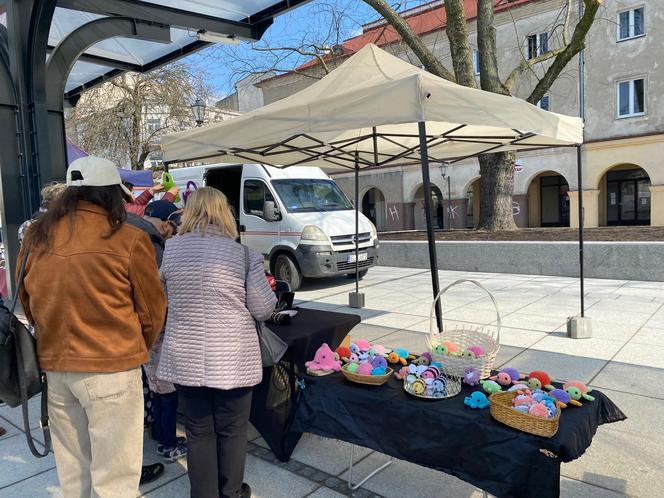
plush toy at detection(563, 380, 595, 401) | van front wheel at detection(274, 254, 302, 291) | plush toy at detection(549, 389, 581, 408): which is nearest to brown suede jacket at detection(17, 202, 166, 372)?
plush toy at detection(549, 389, 581, 408)

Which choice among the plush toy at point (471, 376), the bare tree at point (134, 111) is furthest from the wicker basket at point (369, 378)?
the bare tree at point (134, 111)

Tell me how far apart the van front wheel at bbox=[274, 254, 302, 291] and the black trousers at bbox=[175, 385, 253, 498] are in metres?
6.81

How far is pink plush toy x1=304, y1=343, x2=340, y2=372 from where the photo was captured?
2904mm

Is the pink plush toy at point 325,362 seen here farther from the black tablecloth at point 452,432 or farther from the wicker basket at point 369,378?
the wicker basket at point 369,378

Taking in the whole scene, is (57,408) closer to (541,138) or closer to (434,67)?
(541,138)

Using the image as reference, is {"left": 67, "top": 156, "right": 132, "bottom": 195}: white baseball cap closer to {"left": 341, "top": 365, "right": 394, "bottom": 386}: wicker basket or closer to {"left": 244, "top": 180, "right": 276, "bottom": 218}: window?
{"left": 341, "top": 365, "right": 394, "bottom": 386}: wicker basket

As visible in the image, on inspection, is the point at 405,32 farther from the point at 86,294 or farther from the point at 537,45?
the point at 537,45

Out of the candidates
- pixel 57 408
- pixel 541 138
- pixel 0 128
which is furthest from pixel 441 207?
pixel 57 408

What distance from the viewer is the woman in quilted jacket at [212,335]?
93.1 inches

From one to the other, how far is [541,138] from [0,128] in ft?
17.8

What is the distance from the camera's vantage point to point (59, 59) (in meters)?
5.14

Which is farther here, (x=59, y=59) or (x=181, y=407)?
(x=59, y=59)

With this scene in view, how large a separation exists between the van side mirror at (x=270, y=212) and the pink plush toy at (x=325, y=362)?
6.49 m

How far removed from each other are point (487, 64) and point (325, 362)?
11.2 metres
